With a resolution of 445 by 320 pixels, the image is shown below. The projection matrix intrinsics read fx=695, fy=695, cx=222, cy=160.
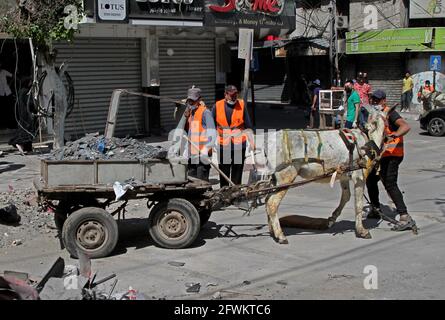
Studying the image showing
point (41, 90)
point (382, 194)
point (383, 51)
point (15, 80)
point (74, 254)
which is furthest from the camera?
point (383, 51)

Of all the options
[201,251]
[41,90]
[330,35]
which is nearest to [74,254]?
[201,251]

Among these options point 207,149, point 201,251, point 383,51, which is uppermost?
point 383,51

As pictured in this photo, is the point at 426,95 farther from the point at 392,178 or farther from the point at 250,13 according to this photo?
the point at 392,178

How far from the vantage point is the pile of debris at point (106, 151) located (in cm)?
824

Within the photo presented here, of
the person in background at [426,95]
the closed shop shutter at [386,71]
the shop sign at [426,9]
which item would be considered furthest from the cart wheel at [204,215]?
the shop sign at [426,9]

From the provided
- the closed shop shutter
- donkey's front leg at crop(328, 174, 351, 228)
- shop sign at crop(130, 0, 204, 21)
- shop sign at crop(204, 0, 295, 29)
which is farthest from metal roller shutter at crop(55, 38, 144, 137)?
the closed shop shutter

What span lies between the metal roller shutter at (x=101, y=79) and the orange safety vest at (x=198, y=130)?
9.12 m

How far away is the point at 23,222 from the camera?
9688mm

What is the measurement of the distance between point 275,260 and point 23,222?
3803 millimetres

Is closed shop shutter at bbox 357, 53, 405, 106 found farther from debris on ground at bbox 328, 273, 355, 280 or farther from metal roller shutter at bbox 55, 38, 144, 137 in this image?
debris on ground at bbox 328, 273, 355, 280

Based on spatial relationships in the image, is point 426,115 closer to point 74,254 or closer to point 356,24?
point 356,24

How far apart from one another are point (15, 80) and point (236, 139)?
378 inches

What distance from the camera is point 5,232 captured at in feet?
30.3

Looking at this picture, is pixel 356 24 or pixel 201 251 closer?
pixel 201 251
